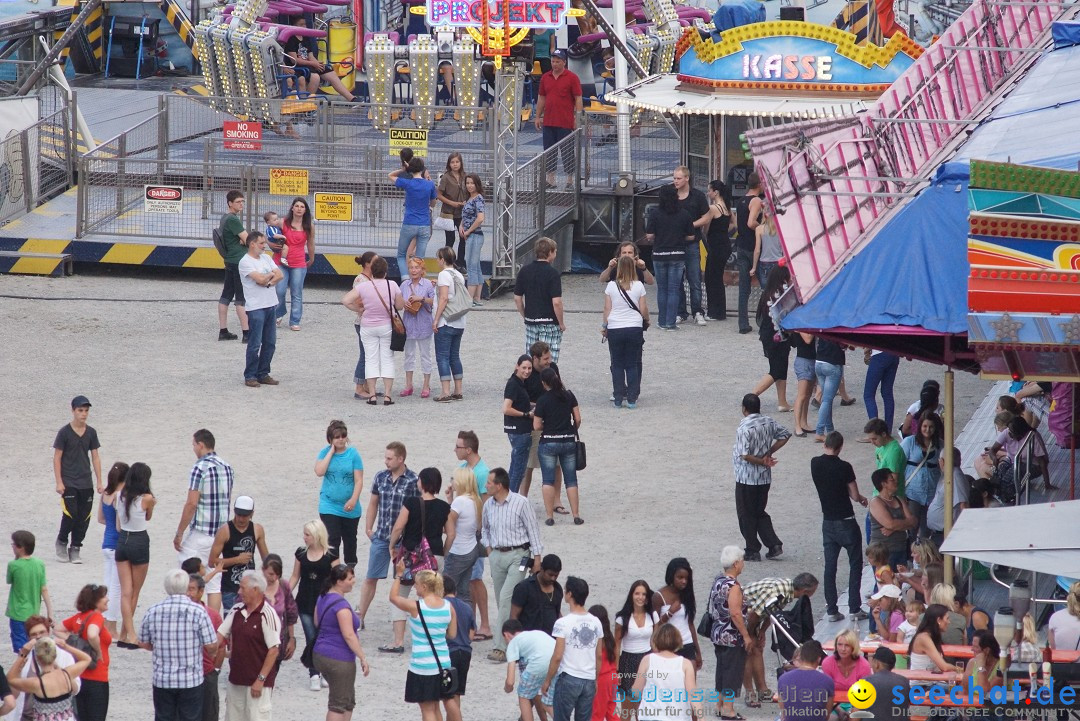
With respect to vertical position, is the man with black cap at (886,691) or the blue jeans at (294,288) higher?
the blue jeans at (294,288)

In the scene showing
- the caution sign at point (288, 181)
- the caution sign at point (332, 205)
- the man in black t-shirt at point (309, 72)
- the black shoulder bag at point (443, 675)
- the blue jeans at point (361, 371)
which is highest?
the man in black t-shirt at point (309, 72)

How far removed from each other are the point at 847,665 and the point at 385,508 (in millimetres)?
3748

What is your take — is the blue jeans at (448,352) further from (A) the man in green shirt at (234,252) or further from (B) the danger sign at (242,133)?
(B) the danger sign at (242,133)

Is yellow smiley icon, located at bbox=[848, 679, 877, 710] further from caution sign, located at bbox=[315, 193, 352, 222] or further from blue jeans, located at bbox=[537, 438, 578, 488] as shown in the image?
caution sign, located at bbox=[315, 193, 352, 222]

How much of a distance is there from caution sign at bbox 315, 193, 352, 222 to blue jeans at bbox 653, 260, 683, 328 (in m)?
4.28

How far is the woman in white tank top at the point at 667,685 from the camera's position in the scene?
10125 millimetres

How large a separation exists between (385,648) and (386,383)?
5.59 meters

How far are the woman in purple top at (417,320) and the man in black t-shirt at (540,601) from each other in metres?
6.33

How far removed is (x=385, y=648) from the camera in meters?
12.0

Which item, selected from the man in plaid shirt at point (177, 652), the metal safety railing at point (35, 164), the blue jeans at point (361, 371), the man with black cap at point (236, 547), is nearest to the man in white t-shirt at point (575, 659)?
the man in plaid shirt at point (177, 652)

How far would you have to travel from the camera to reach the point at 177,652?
396 inches

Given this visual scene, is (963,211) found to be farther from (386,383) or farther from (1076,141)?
(386,383)

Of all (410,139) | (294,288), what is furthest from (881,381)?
(410,139)

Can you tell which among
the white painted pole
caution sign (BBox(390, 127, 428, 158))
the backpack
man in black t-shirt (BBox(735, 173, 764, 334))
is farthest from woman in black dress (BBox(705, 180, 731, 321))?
the backpack
